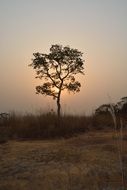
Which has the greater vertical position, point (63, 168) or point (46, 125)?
point (46, 125)

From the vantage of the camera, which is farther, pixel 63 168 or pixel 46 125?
pixel 46 125

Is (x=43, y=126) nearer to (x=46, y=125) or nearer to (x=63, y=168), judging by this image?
(x=46, y=125)

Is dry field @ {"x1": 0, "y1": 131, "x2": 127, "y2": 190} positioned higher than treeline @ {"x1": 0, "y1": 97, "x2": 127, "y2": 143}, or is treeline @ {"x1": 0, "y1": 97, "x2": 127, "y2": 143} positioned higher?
treeline @ {"x1": 0, "y1": 97, "x2": 127, "y2": 143}

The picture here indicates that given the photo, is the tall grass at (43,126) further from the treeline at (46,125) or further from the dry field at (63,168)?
the dry field at (63,168)

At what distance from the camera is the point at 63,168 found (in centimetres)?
764

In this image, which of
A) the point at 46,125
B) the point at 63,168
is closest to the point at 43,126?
the point at 46,125

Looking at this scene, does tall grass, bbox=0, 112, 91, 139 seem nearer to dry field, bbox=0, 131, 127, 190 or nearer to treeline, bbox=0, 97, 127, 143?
treeline, bbox=0, 97, 127, 143

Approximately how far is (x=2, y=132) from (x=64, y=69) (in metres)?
8.11

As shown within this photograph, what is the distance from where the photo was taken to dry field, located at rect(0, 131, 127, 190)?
22.1 ft

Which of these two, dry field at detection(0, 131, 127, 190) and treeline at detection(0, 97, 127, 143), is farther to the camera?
treeline at detection(0, 97, 127, 143)

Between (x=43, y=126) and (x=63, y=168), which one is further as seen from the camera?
(x=43, y=126)

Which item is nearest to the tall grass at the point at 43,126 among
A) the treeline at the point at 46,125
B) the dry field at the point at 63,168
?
the treeline at the point at 46,125

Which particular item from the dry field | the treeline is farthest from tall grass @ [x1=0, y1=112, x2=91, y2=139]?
the dry field

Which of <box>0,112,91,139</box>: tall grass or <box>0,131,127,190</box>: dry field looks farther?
<box>0,112,91,139</box>: tall grass
